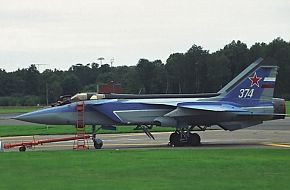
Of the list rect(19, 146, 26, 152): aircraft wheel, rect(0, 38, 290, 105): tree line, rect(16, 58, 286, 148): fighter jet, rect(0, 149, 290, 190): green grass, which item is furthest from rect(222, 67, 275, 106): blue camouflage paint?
rect(0, 38, 290, 105): tree line

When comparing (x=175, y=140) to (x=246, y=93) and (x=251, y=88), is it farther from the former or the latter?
(x=251, y=88)

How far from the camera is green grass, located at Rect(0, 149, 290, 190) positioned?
1298cm

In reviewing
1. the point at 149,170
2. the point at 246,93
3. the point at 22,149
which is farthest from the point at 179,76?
the point at 149,170

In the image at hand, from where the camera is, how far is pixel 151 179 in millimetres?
13859

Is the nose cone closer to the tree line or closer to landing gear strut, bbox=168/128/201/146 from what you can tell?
landing gear strut, bbox=168/128/201/146

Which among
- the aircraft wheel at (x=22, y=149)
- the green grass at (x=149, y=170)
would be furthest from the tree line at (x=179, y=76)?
the green grass at (x=149, y=170)

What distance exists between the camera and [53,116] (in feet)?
89.0

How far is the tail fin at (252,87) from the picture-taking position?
27.5 meters

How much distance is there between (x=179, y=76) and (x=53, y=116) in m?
76.0

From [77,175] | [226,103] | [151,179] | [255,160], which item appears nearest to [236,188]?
[151,179]

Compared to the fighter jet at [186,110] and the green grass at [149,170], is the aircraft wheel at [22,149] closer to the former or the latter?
the fighter jet at [186,110]

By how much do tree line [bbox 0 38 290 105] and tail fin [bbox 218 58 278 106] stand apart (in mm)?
55647

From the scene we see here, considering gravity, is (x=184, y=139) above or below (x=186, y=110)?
below

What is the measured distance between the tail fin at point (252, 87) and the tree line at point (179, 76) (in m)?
55.6
